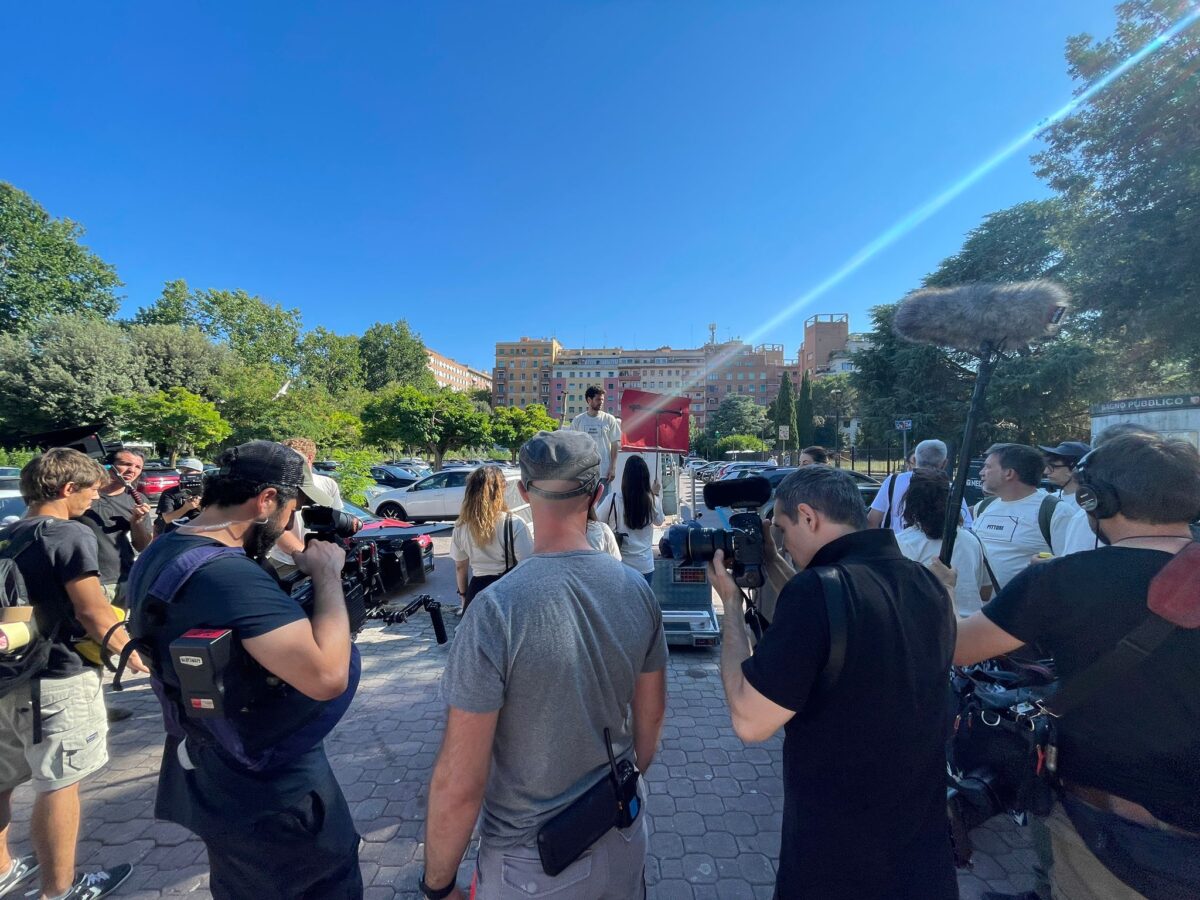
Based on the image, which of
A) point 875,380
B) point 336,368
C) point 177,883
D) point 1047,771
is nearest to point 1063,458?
point 1047,771

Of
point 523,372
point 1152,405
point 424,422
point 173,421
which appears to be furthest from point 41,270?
point 523,372

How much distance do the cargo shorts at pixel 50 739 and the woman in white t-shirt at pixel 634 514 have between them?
328 centimetres

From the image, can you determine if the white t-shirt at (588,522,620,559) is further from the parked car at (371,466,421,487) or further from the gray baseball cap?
the parked car at (371,466,421,487)

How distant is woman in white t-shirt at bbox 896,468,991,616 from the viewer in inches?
108

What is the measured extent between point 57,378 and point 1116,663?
123ft

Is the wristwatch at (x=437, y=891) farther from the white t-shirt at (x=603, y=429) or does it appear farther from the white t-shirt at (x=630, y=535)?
the white t-shirt at (x=603, y=429)

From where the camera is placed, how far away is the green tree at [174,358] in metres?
28.3

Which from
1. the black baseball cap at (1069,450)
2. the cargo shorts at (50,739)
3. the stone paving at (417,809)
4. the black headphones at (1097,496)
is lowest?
the stone paving at (417,809)

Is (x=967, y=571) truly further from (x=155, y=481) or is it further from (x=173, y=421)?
(x=173, y=421)

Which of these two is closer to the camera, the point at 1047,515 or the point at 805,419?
the point at 1047,515

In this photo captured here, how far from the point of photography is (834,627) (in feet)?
3.94

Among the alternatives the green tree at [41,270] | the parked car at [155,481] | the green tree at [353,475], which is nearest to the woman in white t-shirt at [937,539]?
the green tree at [353,475]

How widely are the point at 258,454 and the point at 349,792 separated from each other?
248 cm

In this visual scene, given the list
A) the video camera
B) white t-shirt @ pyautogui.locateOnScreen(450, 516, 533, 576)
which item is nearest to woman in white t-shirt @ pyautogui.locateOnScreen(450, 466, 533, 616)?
white t-shirt @ pyautogui.locateOnScreen(450, 516, 533, 576)
